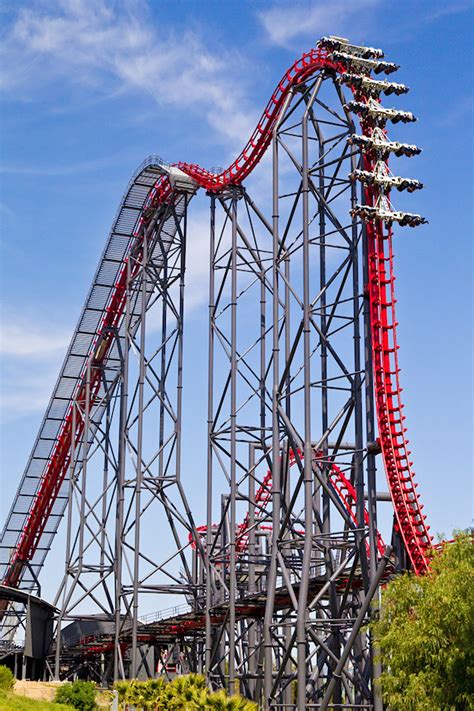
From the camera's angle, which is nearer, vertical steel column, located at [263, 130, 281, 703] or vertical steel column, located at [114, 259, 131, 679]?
vertical steel column, located at [263, 130, 281, 703]

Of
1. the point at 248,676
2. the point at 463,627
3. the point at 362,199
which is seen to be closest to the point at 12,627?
the point at 248,676

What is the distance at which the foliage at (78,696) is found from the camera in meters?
28.5

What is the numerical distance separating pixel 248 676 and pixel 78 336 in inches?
689

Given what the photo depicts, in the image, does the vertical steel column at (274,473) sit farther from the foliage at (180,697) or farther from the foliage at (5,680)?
the foliage at (5,680)

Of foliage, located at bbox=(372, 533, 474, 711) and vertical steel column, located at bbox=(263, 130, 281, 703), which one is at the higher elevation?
vertical steel column, located at bbox=(263, 130, 281, 703)

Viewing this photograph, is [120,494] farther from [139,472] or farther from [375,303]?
[375,303]

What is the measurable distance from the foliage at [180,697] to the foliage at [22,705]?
1539 millimetres

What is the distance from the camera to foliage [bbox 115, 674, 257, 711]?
18594 mm

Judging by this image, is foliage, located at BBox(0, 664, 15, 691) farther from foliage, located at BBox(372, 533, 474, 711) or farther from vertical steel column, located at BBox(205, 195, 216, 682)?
foliage, located at BBox(372, 533, 474, 711)

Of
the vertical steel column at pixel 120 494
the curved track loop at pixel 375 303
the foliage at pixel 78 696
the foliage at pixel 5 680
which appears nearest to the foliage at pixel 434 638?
the curved track loop at pixel 375 303

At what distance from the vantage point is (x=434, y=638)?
18.0m

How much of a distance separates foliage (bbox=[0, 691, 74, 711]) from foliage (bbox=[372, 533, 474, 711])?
348 inches

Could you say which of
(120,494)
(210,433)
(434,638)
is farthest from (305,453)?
(120,494)

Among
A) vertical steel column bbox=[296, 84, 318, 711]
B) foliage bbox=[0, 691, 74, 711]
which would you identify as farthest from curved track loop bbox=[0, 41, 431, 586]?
foliage bbox=[0, 691, 74, 711]
